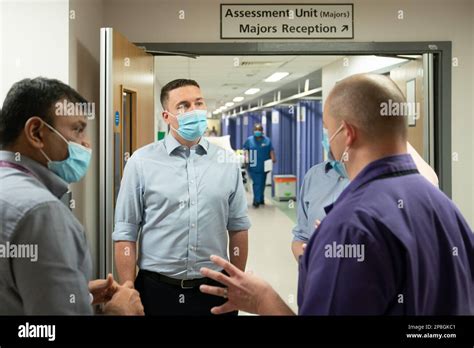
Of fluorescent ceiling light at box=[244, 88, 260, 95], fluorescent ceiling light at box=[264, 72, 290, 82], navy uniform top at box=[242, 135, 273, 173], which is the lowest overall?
navy uniform top at box=[242, 135, 273, 173]

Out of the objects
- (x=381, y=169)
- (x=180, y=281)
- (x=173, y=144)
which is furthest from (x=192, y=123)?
(x=381, y=169)

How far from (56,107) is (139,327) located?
611mm

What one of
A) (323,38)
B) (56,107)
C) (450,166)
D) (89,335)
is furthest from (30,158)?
(450,166)

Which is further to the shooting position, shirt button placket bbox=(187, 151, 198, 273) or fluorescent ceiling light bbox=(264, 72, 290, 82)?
fluorescent ceiling light bbox=(264, 72, 290, 82)

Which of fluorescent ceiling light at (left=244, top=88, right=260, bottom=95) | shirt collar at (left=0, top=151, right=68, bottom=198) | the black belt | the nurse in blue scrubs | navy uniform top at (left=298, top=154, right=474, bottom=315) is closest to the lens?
navy uniform top at (left=298, top=154, right=474, bottom=315)

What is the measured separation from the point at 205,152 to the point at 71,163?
0.43 metres

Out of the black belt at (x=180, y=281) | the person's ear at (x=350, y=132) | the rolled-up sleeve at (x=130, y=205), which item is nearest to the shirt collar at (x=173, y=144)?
the rolled-up sleeve at (x=130, y=205)

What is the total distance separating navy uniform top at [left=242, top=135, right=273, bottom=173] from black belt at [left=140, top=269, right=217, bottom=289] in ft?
1.41

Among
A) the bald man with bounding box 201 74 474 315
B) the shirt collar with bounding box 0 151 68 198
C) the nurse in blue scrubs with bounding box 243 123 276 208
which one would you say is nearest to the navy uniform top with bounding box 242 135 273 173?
the nurse in blue scrubs with bounding box 243 123 276 208

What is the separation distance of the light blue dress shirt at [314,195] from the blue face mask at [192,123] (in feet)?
1.22

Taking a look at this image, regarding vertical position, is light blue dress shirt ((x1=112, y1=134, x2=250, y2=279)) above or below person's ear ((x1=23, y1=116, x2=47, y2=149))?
below

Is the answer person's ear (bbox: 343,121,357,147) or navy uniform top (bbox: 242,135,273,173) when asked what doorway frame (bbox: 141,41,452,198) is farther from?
person's ear (bbox: 343,121,357,147)

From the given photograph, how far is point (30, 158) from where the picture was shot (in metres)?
0.97

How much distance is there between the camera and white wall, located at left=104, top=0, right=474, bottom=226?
1.29 meters
